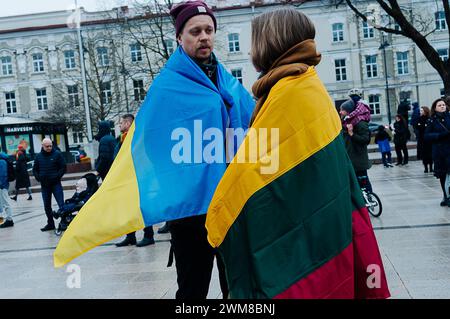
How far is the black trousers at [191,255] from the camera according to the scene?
3.10 metres

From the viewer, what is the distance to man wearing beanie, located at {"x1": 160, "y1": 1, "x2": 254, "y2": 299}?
3.09 meters

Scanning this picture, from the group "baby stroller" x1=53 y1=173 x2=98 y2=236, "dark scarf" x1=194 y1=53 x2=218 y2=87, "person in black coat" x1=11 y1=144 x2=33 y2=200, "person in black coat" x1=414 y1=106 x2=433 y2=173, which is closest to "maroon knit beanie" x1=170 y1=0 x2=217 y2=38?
"dark scarf" x1=194 y1=53 x2=218 y2=87

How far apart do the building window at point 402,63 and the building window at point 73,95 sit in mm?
27635

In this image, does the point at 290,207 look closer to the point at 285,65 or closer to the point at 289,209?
the point at 289,209

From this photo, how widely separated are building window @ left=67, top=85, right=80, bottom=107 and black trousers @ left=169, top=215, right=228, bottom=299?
4503cm

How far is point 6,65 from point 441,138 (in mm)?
50490

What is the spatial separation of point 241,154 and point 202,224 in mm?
1012

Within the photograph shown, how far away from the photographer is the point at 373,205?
9039mm

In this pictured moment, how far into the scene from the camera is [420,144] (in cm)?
1529

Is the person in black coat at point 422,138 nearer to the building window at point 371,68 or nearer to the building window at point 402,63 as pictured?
the building window at point 371,68

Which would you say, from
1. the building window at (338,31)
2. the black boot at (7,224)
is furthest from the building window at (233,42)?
the black boot at (7,224)

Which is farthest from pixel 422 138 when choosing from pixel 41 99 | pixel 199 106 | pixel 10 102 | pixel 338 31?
pixel 10 102

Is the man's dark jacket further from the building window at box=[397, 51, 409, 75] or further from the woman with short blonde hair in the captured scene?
the building window at box=[397, 51, 409, 75]

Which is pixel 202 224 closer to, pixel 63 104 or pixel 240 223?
pixel 240 223
